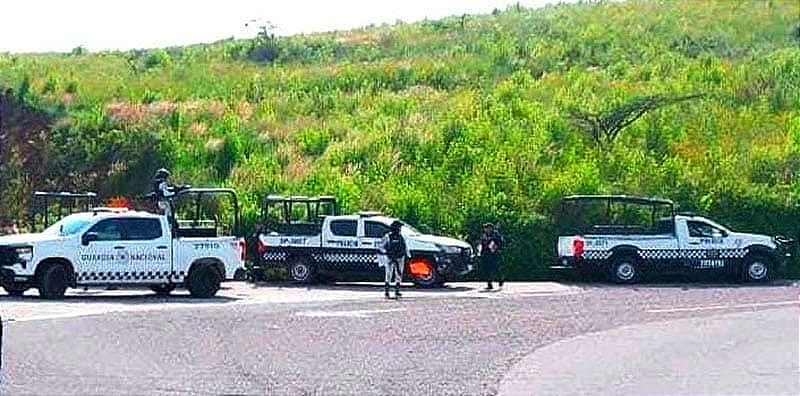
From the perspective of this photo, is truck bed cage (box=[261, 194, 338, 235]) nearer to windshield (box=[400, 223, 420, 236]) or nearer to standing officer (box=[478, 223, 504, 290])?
windshield (box=[400, 223, 420, 236])

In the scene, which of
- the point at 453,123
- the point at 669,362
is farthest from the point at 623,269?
the point at 669,362

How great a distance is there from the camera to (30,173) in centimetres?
4634

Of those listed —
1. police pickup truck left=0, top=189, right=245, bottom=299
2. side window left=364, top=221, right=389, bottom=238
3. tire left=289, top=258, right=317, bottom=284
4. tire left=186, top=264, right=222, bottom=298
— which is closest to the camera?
police pickup truck left=0, top=189, right=245, bottom=299

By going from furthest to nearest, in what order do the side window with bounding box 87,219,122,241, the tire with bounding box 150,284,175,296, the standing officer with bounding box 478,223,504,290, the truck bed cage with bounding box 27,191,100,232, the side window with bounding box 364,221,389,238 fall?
the truck bed cage with bounding box 27,191,100,232 → the side window with bounding box 364,221,389,238 → the standing officer with bounding box 478,223,504,290 → the tire with bounding box 150,284,175,296 → the side window with bounding box 87,219,122,241

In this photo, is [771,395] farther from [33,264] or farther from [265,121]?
[265,121]

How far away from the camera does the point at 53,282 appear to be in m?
28.2

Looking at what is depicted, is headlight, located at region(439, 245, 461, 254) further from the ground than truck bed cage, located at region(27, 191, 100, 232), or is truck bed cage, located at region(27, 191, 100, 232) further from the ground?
truck bed cage, located at region(27, 191, 100, 232)

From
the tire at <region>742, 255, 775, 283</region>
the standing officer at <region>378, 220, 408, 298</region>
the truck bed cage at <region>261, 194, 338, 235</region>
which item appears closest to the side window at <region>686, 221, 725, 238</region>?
the tire at <region>742, 255, 775, 283</region>

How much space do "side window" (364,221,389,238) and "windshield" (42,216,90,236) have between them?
7.68 meters

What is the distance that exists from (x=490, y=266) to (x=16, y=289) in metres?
10.8

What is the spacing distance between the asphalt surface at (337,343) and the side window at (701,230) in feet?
17.3

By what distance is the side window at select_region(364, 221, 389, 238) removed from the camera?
34.5 meters

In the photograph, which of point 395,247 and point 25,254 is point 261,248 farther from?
point 25,254

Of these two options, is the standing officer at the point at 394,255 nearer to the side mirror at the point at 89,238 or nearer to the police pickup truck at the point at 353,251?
the police pickup truck at the point at 353,251
